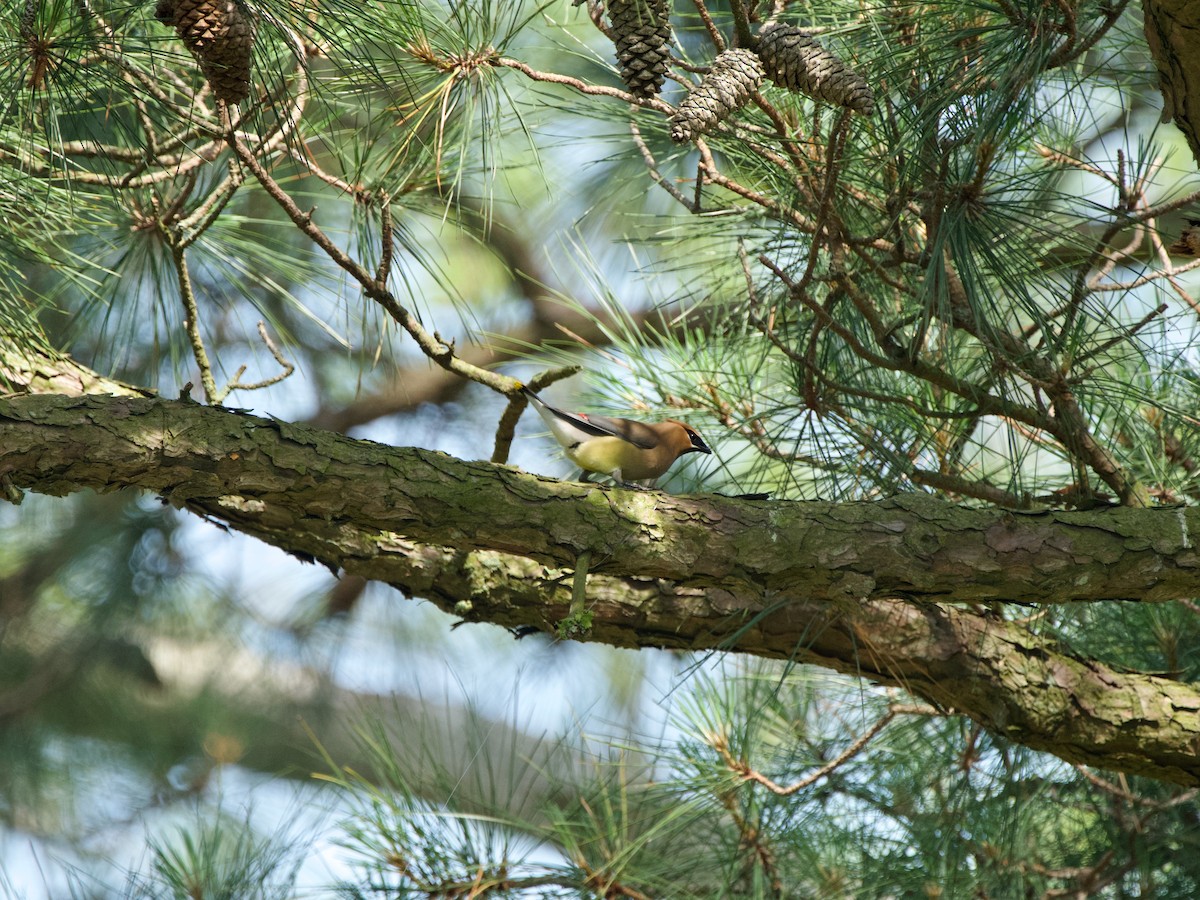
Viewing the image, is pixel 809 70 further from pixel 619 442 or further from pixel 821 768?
pixel 821 768

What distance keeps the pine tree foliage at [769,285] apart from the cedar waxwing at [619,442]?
0.06 meters

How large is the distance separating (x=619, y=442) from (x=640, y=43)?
1.07 metres

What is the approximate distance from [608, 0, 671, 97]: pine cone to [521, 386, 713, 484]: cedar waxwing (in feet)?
3.19

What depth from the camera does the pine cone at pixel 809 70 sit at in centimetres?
134

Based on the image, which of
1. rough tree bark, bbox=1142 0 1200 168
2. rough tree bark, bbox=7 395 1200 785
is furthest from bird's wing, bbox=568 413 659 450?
rough tree bark, bbox=1142 0 1200 168

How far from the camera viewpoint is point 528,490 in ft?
5.10

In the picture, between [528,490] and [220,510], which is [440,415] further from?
[528,490]

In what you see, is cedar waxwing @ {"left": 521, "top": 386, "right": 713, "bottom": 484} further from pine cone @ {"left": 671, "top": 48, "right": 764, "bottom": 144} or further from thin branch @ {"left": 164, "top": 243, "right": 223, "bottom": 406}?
pine cone @ {"left": 671, "top": 48, "right": 764, "bottom": 144}

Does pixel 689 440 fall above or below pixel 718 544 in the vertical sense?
above

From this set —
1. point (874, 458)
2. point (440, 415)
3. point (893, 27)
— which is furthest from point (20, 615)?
point (893, 27)

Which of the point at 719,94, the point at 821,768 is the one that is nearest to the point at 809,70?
the point at 719,94

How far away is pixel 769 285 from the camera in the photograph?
1.98m

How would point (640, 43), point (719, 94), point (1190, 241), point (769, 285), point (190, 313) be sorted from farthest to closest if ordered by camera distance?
point (769, 285)
point (190, 313)
point (1190, 241)
point (640, 43)
point (719, 94)

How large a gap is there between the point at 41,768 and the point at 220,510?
3.17 m
